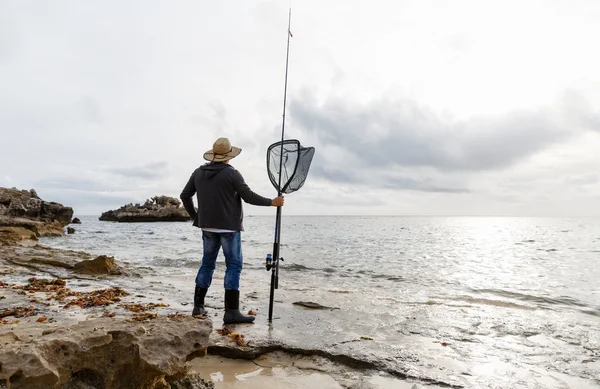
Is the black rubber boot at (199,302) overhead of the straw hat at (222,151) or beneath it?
beneath

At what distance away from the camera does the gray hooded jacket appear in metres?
5.07

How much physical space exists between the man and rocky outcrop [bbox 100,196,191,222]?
261 feet

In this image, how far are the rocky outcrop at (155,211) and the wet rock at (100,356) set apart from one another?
81.8m

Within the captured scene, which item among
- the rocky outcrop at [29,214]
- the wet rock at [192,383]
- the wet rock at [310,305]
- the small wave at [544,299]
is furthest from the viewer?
the rocky outcrop at [29,214]

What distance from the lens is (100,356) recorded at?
2486 mm

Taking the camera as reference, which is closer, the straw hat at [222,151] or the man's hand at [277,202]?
the man's hand at [277,202]

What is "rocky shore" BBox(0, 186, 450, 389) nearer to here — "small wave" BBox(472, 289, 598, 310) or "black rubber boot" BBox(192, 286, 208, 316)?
"black rubber boot" BBox(192, 286, 208, 316)

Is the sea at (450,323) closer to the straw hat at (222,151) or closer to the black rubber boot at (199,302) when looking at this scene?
the black rubber boot at (199,302)

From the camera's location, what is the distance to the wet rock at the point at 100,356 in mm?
2133

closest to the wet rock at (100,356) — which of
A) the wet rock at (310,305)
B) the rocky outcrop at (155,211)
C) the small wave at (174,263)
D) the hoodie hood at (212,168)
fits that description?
the hoodie hood at (212,168)

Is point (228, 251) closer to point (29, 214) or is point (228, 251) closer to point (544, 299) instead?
point (544, 299)

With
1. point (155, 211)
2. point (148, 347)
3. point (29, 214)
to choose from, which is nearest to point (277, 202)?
point (148, 347)

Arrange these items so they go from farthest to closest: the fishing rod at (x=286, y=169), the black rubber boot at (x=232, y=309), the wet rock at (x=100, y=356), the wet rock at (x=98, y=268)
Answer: the wet rock at (x=98, y=268)
the fishing rod at (x=286, y=169)
the black rubber boot at (x=232, y=309)
the wet rock at (x=100, y=356)

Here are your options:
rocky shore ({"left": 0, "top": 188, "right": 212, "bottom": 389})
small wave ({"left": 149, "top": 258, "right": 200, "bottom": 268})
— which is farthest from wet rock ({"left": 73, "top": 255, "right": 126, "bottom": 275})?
rocky shore ({"left": 0, "top": 188, "right": 212, "bottom": 389})
